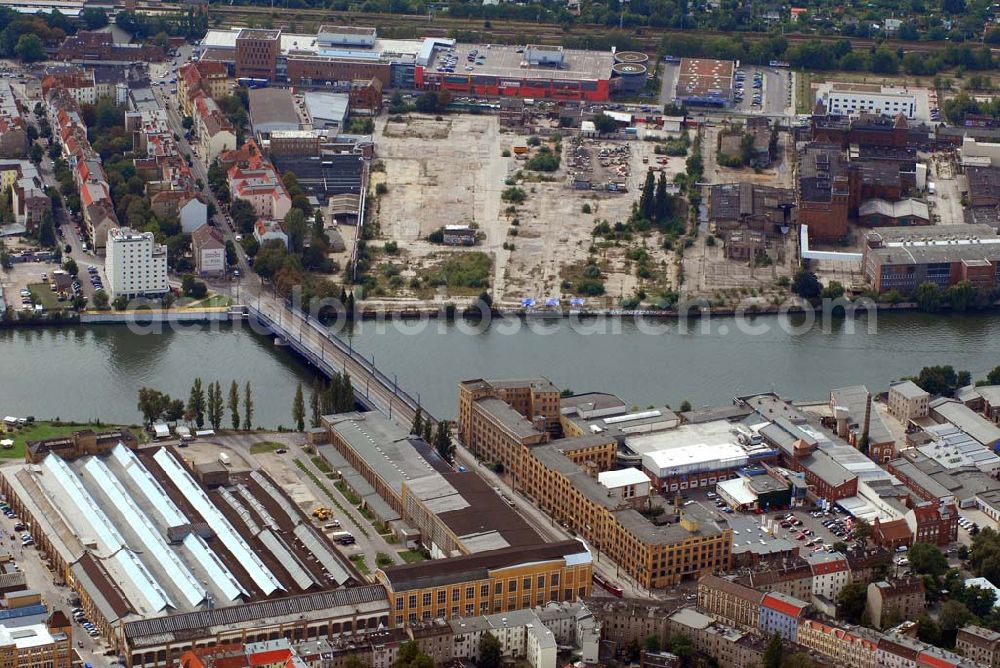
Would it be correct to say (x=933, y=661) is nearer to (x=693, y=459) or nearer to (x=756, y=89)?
(x=693, y=459)

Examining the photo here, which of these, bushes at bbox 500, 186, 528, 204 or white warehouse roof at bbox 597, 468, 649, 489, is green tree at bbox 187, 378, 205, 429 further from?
bushes at bbox 500, 186, 528, 204

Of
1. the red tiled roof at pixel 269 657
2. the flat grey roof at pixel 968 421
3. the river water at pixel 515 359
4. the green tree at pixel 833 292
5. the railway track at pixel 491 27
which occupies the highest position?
the railway track at pixel 491 27

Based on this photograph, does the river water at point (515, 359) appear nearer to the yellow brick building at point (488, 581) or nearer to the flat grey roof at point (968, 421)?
the flat grey roof at point (968, 421)

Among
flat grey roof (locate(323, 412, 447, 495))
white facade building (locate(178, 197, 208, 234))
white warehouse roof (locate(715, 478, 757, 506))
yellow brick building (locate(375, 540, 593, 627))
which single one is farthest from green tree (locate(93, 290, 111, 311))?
yellow brick building (locate(375, 540, 593, 627))

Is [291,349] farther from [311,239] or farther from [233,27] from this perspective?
[233,27]

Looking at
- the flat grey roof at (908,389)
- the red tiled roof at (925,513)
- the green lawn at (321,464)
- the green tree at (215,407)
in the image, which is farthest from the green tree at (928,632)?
the green tree at (215,407)
